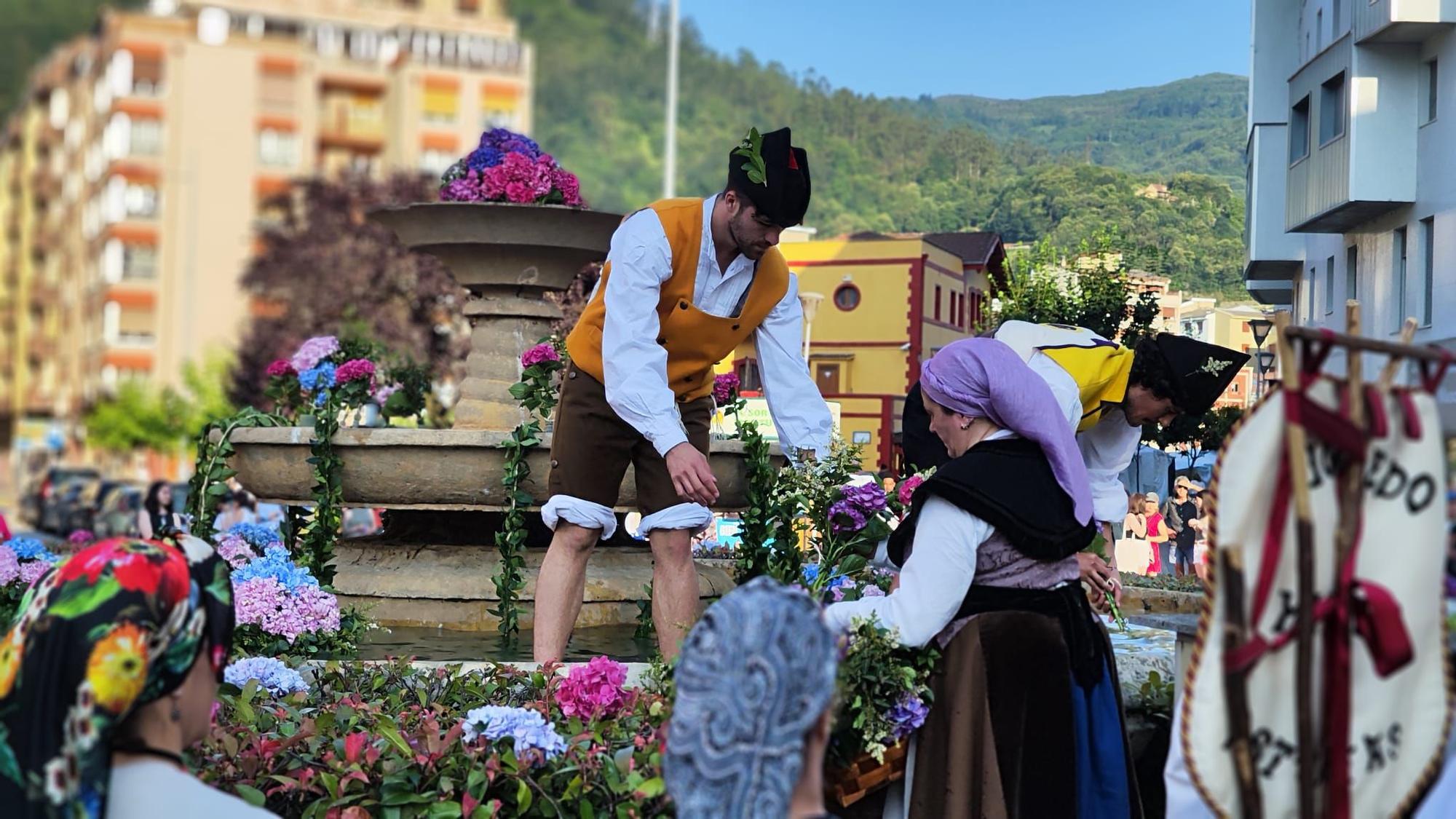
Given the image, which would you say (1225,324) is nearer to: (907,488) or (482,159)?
(907,488)

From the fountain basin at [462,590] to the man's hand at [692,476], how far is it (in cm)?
232

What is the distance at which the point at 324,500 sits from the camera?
22.4ft

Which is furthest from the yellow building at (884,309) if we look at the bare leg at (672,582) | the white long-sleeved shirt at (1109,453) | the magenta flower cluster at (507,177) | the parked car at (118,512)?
the parked car at (118,512)

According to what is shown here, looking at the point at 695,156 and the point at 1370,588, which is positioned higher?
the point at 695,156

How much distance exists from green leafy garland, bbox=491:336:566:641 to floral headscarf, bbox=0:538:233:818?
383 cm

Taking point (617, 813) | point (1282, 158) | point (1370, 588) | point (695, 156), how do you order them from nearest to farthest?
1. point (1370, 588)
2. point (617, 813)
3. point (1282, 158)
4. point (695, 156)

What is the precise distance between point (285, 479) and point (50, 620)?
15.8ft

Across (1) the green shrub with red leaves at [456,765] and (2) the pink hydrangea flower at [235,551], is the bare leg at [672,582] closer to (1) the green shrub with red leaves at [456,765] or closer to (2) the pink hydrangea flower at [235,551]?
(1) the green shrub with red leaves at [456,765]

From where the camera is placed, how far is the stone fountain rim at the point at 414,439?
670 centimetres

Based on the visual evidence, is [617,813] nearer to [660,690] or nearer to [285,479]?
[660,690]

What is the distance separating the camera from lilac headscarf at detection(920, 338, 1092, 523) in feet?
13.2

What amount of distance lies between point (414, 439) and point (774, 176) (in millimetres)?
2499

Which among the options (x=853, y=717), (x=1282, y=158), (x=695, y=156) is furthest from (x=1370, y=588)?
(x=695, y=156)

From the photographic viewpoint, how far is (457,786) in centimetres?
386
